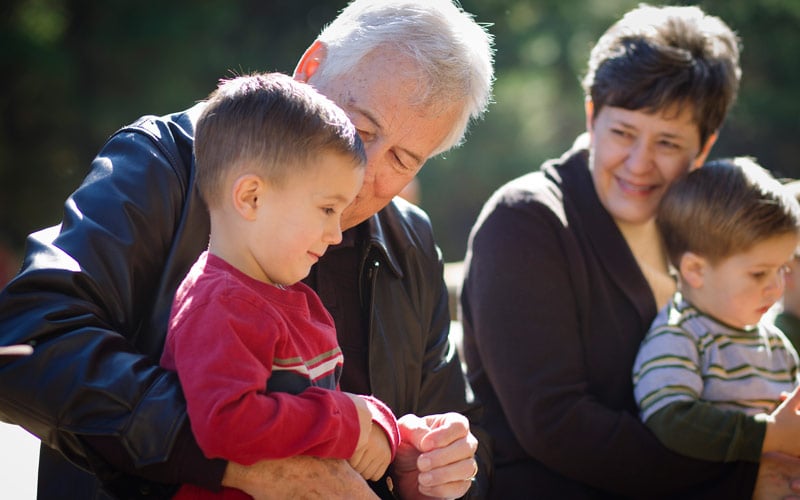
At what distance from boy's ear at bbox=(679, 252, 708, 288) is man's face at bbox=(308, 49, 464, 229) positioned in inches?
35.4

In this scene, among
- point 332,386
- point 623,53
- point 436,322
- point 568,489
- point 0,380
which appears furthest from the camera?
point 623,53

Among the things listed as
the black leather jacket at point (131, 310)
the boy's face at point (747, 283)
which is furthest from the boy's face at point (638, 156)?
the black leather jacket at point (131, 310)

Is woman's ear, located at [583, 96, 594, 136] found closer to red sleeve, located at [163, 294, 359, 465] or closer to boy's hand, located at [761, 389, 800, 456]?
boy's hand, located at [761, 389, 800, 456]

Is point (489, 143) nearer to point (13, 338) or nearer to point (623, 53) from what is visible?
point (623, 53)

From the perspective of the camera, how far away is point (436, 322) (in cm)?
248

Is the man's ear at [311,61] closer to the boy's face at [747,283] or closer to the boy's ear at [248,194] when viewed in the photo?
the boy's ear at [248,194]

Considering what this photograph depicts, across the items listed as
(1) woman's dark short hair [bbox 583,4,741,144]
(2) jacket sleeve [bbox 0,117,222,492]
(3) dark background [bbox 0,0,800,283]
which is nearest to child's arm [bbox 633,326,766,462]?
(1) woman's dark short hair [bbox 583,4,741,144]

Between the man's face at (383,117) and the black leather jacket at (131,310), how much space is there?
6.1 inches

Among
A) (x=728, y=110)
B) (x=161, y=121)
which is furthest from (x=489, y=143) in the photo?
(x=161, y=121)

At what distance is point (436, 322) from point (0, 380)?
45.7 inches

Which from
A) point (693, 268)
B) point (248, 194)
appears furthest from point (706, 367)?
point (248, 194)

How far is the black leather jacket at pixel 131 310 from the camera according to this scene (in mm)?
1639

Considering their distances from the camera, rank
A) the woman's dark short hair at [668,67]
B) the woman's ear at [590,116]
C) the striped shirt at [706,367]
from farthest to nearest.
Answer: the woman's ear at [590,116] < the woman's dark short hair at [668,67] < the striped shirt at [706,367]

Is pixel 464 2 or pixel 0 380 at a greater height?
pixel 0 380
